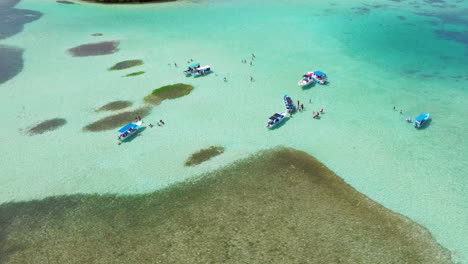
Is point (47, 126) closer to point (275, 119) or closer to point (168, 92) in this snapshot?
point (168, 92)

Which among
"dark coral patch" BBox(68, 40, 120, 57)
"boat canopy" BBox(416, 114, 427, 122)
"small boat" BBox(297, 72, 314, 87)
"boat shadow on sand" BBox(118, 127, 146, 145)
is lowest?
"boat shadow on sand" BBox(118, 127, 146, 145)

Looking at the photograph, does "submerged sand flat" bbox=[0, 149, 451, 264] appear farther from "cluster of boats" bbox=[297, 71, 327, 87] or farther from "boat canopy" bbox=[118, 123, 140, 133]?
"cluster of boats" bbox=[297, 71, 327, 87]

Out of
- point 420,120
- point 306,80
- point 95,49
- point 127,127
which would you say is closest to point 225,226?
point 127,127

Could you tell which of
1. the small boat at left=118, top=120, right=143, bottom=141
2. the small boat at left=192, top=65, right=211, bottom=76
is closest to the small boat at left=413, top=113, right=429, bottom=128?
the small boat at left=192, top=65, right=211, bottom=76

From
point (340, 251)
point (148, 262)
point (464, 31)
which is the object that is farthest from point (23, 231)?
point (464, 31)

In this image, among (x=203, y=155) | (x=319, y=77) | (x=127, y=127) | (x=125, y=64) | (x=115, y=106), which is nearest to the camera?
(x=203, y=155)

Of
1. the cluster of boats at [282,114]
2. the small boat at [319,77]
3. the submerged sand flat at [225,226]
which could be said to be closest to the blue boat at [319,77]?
the small boat at [319,77]
